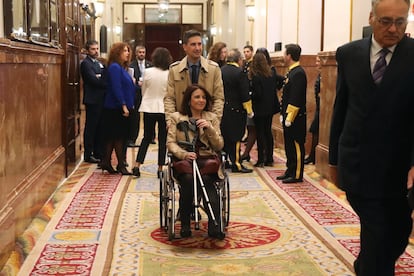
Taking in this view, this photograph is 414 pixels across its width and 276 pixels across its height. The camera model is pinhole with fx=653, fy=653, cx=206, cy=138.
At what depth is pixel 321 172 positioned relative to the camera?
27.6 ft

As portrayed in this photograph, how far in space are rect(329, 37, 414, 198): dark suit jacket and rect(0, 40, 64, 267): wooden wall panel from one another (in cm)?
245

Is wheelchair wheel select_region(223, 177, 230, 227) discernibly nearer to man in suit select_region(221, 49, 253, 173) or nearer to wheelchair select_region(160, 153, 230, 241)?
wheelchair select_region(160, 153, 230, 241)

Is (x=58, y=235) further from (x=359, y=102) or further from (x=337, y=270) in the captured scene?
(x=359, y=102)

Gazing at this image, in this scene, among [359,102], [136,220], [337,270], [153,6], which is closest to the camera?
[359,102]

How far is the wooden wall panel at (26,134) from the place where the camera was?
4730 mm

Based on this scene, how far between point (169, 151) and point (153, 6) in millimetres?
23405

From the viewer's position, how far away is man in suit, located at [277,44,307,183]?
24.7 ft

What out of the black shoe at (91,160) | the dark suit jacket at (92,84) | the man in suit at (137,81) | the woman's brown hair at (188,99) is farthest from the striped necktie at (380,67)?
the man in suit at (137,81)

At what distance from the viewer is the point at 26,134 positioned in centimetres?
572

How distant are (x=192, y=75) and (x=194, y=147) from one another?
3.09 ft

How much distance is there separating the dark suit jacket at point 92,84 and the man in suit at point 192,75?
319cm

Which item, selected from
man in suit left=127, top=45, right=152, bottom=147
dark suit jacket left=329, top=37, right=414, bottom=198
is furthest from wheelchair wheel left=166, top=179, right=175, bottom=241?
man in suit left=127, top=45, right=152, bottom=147

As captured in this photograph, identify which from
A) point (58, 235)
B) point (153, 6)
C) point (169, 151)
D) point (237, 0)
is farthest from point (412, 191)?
point (153, 6)

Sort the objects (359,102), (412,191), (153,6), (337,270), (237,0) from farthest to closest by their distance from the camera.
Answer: (153,6) < (237,0) < (337,270) < (359,102) < (412,191)
